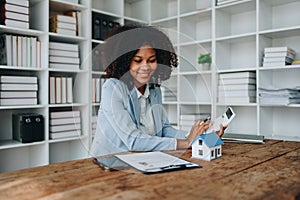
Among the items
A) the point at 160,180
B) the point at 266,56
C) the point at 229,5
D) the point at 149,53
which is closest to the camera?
the point at 160,180

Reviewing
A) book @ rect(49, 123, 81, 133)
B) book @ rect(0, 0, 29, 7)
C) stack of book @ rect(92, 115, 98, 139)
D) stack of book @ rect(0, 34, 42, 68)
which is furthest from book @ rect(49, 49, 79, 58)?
stack of book @ rect(92, 115, 98, 139)

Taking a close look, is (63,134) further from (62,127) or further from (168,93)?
(168,93)

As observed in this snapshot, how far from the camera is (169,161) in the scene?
1.15 meters

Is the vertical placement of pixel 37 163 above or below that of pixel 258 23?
below

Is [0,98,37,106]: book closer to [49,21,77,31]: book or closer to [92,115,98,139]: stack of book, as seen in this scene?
[49,21,77,31]: book

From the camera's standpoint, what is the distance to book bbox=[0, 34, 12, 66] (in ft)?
8.44

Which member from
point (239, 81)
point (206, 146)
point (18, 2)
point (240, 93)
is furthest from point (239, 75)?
point (18, 2)

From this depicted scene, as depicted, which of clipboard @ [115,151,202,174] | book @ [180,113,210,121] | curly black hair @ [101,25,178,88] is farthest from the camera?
book @ [180,113,210,121]

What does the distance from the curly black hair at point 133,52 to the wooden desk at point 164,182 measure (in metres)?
0.37

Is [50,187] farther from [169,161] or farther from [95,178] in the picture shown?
[169,161]

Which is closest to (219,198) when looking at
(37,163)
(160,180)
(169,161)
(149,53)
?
(160,180)

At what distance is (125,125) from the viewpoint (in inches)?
53.2

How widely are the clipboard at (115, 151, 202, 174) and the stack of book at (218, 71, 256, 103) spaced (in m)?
1.80

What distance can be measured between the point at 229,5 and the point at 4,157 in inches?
104
